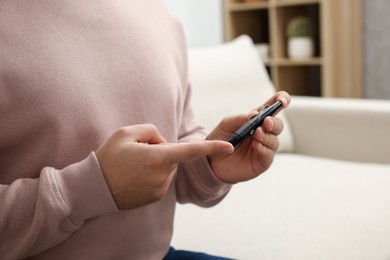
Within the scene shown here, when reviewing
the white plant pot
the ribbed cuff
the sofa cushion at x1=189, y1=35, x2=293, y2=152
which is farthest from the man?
the white plant pot

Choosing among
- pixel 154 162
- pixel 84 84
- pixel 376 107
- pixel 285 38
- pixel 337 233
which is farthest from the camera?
pixel 285 38

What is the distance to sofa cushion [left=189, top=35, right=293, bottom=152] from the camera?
65.8 inches

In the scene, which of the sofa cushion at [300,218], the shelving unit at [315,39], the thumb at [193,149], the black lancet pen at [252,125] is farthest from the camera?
the shelving unit at [315,39]

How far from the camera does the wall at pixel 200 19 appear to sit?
112 inches

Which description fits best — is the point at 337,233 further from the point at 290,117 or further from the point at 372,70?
the point at 372,70

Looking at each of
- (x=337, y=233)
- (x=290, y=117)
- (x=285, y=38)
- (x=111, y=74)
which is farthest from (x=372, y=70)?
(x=111, y=74)

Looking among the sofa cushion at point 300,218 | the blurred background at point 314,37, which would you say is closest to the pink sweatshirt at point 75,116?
the sofa cushion at point 300,218

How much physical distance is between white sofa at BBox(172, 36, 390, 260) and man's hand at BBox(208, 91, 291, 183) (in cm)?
26

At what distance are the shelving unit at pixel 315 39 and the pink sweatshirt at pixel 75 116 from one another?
6.78ft

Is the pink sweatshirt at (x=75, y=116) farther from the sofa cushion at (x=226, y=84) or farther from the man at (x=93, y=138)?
the sofa cushion at (x=226, y=84)

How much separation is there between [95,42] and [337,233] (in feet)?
2.02

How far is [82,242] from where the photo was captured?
2.42 ft

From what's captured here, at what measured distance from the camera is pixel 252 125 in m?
0.74

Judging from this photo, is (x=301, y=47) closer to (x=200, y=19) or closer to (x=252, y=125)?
(x=200, y=19)
